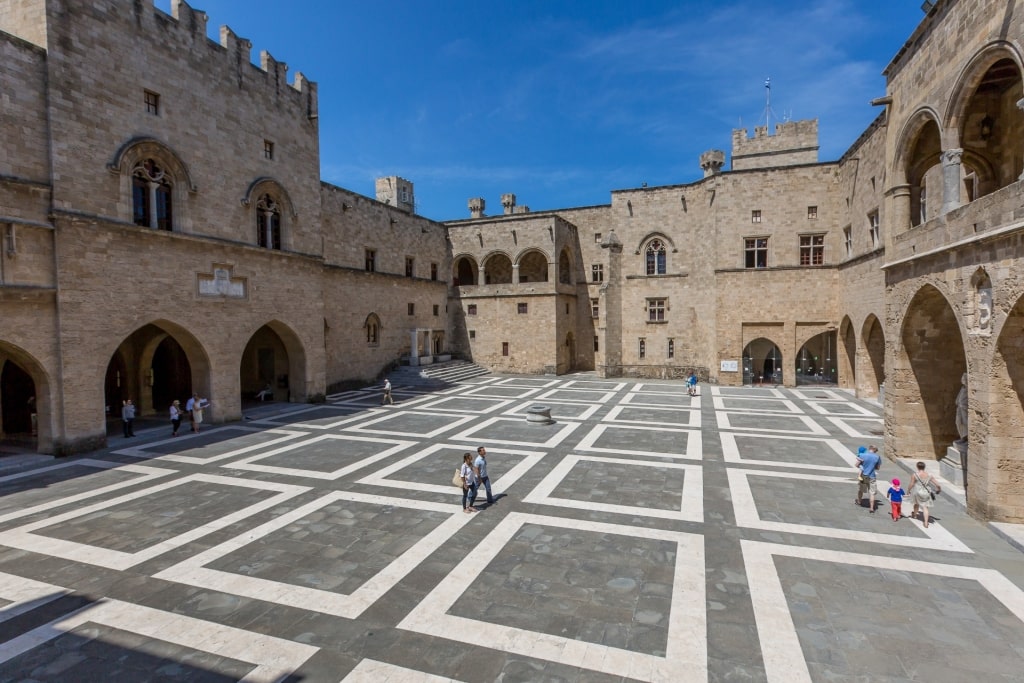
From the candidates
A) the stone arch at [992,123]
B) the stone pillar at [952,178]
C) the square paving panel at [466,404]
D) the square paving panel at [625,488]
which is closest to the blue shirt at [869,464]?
the square paving panel at [625,488]

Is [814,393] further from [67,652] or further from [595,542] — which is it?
[67,652]

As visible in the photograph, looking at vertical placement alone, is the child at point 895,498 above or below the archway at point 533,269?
below

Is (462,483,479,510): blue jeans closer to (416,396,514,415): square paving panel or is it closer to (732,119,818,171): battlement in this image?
(416,396,514,415): square paving panel

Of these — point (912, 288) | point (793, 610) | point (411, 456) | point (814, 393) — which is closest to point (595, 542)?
point (793, 610)

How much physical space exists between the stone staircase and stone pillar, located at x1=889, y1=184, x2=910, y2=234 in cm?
2115

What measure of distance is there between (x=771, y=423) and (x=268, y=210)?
2131 centimetres

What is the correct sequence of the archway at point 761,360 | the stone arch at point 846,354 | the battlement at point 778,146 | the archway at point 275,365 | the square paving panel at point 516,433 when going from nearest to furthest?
the square paving panel at point 516,433, the archway at point 275,365, the stone arch at point 846,354, the archway at point 761,360, the battlement at point 778,146

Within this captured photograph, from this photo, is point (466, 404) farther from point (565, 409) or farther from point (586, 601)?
point (586, 601)

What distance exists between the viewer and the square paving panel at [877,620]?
17.1 feet

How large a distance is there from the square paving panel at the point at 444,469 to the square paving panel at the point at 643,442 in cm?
215

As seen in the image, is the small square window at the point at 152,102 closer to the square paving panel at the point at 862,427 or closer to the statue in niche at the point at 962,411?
the statue in niche at the point at 962,411

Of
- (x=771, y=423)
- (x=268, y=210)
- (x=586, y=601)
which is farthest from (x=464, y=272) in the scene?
(x=586, y=601)

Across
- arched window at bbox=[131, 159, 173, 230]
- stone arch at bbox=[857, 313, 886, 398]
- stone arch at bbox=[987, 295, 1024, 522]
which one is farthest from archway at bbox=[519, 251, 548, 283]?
stone arch at bbox=[987, 295, 1024, 522]

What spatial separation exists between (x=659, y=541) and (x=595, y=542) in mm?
1091
